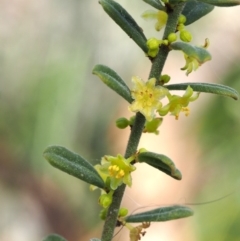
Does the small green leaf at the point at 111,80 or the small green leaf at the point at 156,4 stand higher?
the small green leaf at the point at 156,4

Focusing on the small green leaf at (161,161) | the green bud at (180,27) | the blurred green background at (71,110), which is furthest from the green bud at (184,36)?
the blurred green background at (71,110)

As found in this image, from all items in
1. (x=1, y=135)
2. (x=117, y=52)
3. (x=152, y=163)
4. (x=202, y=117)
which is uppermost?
(x=117, y=52)

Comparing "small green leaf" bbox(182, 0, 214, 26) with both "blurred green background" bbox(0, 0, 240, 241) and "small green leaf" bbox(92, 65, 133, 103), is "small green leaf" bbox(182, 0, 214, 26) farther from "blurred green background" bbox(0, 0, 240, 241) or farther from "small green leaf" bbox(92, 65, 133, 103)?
"blurred green background" bbox(0, 0, 240, 241)

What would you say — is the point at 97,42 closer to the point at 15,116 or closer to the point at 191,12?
the point at 15,116

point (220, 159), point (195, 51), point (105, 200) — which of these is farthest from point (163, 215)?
point (220, 159)

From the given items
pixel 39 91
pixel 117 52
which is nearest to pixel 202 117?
pixel 117 52

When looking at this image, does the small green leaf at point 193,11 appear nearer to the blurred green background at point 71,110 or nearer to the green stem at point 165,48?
the green stem at point 165,48
